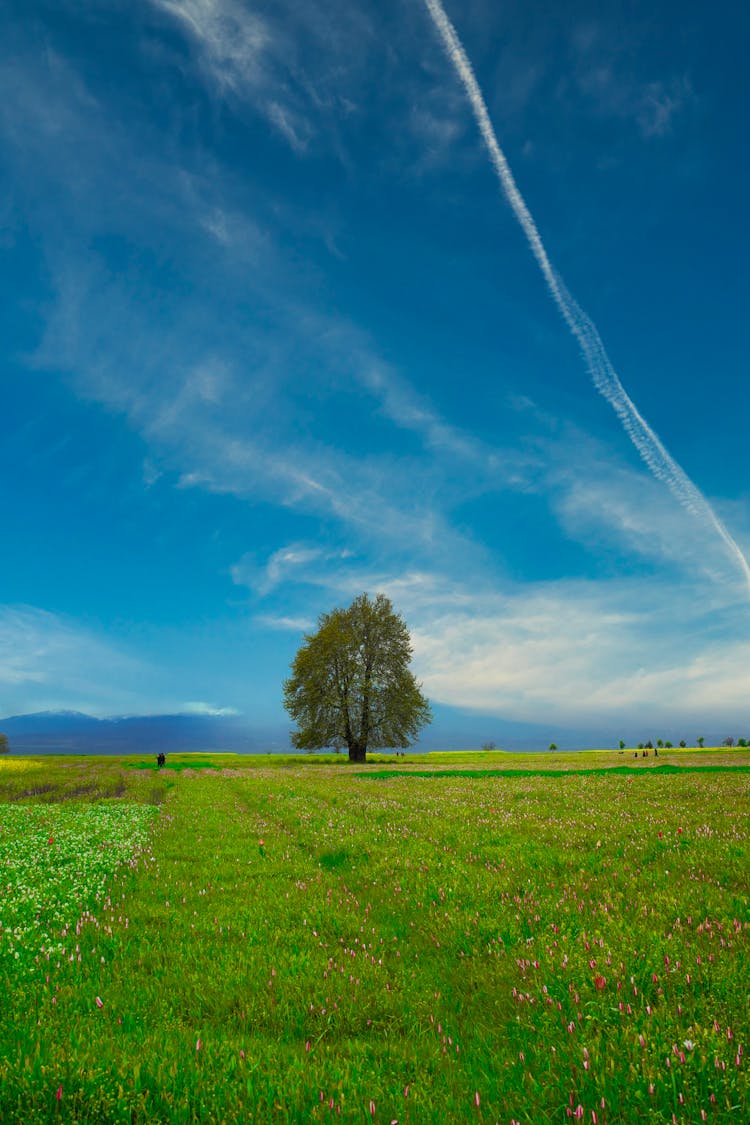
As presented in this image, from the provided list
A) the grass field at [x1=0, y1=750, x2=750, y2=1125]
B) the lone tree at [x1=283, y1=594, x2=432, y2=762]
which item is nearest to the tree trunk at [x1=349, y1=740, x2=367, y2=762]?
the lone tree at [x1=283, y1=594, x2=432, y2=762]

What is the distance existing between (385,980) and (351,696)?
65.0 m

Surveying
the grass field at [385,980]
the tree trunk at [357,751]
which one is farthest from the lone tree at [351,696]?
the grass field at [385,980]

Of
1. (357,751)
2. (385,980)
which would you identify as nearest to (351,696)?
(357,751)

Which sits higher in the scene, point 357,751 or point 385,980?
point 385,980

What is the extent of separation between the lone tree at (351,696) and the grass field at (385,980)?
56608 millimetres

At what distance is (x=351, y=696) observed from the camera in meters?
70.2

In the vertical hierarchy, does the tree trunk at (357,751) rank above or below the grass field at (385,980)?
below

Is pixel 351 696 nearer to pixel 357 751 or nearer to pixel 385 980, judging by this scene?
pixel 357 751

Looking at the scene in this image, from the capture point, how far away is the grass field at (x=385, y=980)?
13.9 feet

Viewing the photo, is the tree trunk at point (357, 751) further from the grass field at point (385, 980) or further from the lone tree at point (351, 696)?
the grass field at point (385, 980)

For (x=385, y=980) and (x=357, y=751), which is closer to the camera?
(x=385, y=980)

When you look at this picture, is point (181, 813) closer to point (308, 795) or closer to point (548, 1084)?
point (308, 795)

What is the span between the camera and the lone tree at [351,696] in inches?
2758

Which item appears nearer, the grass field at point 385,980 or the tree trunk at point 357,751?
A: the grass field at point 385,980
